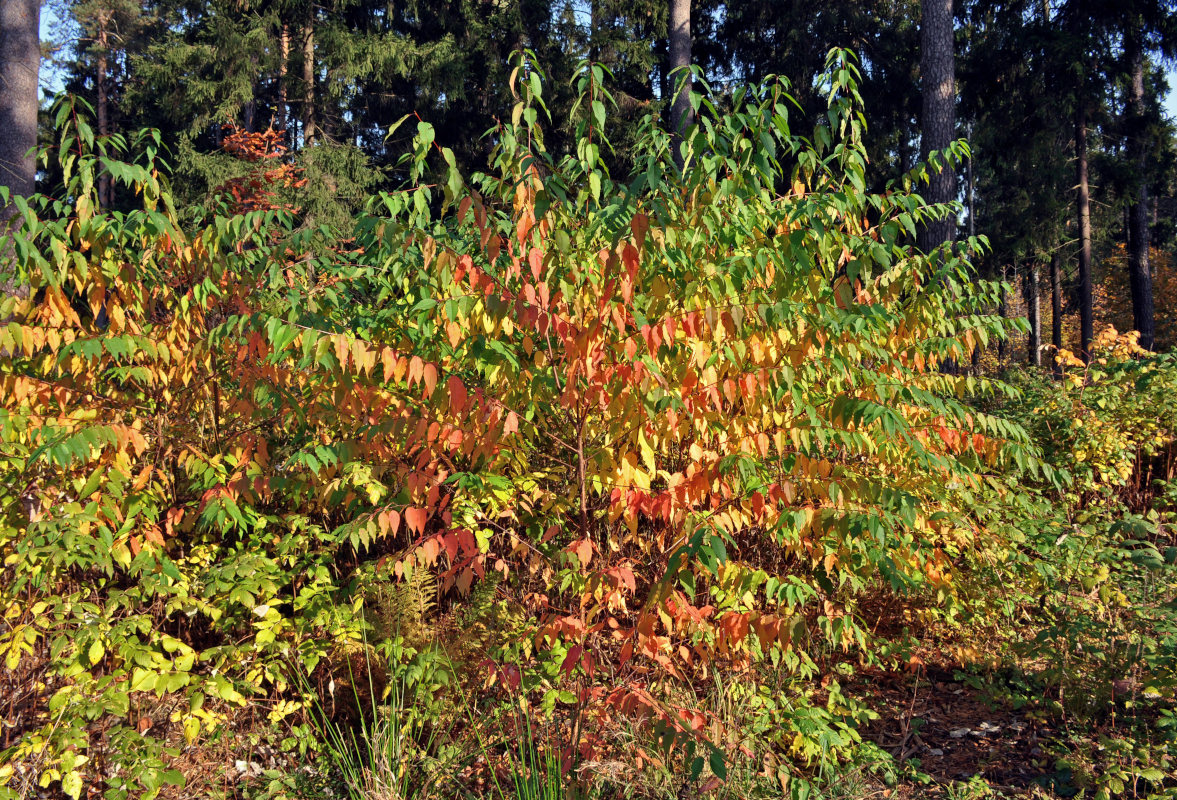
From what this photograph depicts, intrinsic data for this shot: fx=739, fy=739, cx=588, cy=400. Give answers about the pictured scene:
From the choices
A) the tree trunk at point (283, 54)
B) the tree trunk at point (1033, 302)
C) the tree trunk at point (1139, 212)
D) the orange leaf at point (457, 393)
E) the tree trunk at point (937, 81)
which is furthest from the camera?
the tree trunk at point (1033, 302)

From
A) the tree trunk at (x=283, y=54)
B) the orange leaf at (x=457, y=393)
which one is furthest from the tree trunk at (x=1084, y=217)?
the orange leaf at (x=457, y=393)

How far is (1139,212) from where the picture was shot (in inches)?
561

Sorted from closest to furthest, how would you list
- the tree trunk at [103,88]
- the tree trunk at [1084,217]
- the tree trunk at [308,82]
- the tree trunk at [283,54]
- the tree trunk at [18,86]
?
1. the tree trunk at [18,86]
2. the tree trunk at [308,82]
3. the tree trunk at [283,54]
4. the tree trunk at [1084,217]
5. the tree trunk at [103,88]

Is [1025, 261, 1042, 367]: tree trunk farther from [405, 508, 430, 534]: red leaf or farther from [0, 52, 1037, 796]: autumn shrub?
[405, 508, 430, 534]: red leaf

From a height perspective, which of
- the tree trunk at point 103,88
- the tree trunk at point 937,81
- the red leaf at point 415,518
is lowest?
the red leaf at point 415,518

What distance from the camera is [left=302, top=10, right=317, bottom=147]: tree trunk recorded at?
46.0 ft

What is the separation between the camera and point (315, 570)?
3.12 meters

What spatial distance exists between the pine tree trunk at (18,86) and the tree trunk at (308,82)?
8.39 metres

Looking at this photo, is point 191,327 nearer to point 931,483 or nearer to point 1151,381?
point 931,483

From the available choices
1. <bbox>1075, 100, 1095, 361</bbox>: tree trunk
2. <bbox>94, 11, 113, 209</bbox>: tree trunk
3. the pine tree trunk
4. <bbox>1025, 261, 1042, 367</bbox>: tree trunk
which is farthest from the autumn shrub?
<bbox>94, 11, 113, 209</bbox>: tree trunk

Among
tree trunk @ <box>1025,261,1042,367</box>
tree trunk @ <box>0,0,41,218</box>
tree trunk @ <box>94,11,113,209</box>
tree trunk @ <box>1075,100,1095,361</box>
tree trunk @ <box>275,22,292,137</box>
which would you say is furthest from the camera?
tree trunk @ <box>94,11,113,209</box>

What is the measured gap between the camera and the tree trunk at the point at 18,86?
556 centimetres

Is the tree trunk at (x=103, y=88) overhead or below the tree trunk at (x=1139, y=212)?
overhead

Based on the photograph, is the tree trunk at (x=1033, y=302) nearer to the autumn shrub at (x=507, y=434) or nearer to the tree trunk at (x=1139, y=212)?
the tree trunk at (x=1139, y=212)
